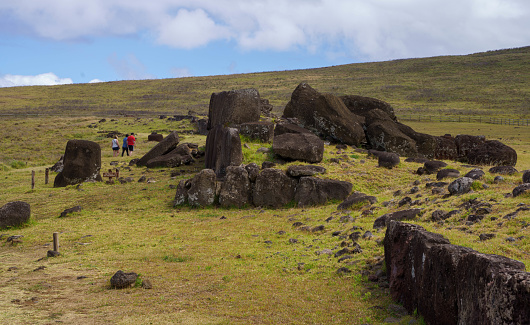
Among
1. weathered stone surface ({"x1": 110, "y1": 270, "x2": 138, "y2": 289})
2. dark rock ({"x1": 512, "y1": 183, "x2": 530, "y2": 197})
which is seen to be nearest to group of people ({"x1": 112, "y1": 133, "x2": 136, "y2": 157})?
weathered stone surface ({"x1": 110, "y1": 270, "x2": 138, "y2": 289})

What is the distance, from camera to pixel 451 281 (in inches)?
293

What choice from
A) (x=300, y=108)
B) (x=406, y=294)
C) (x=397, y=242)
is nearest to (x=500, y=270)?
(x=406, y=294)

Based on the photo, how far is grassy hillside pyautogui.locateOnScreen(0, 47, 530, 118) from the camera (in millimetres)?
93812

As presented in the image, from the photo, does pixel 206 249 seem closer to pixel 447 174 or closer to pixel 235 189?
pixel 235 189

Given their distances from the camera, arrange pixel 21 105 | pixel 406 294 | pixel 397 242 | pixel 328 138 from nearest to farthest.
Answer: pixel 406 294 < pixel 397 242 < pixel 328 138 < pixel 21 105

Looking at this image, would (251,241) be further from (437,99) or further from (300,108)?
(437,99)

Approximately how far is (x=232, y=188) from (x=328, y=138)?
9.80 meters

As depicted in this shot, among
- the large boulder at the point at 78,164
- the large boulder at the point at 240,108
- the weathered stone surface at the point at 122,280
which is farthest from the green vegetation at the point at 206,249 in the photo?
the large boulder at the point at 240,108

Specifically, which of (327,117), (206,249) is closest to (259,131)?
(327,117)

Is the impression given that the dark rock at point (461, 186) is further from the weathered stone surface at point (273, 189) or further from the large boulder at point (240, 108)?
the large boulder at point (240, 108)

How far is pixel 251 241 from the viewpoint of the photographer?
16000 mm

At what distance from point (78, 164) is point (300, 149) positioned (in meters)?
13.4

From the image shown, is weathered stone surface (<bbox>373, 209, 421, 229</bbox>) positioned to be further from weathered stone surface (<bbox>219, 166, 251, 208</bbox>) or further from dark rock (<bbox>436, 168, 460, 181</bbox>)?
weathered stone surface (<bbox>219, 166, 251, 208</bbox>)

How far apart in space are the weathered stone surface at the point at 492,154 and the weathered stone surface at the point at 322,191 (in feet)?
34.8
